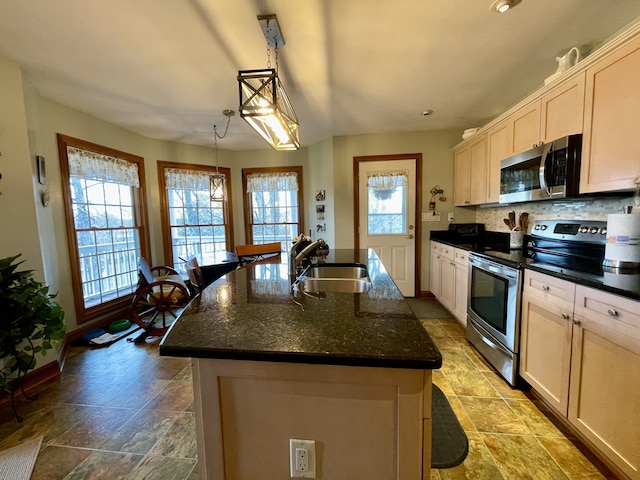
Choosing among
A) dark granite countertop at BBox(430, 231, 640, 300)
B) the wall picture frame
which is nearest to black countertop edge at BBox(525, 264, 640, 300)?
dark granite countertop at BBox(430, 231, 640, 300)

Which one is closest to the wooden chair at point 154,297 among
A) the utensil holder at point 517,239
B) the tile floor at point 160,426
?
the tile floor at point 160,426

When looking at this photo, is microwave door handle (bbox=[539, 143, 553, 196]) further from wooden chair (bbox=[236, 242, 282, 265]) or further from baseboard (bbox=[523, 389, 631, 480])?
wooden chair (bbox=[236, 242, 282, 265])

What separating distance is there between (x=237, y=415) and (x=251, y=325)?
26cm

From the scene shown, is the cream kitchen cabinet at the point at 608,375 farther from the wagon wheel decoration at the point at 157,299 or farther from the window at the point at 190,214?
the window at the point at 190,214

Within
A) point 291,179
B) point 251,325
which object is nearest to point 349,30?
point 251,325

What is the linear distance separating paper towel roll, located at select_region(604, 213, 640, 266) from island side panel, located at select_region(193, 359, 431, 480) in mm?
1571

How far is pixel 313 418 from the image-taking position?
79cm

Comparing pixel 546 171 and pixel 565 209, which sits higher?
pixel 546 171

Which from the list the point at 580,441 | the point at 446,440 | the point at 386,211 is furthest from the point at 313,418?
the point at 386,211

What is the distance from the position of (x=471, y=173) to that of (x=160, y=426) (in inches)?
147

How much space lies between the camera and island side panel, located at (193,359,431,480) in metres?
0.74

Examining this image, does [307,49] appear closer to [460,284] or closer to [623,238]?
[623,238]

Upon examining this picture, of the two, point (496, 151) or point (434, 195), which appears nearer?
point (496, 151)

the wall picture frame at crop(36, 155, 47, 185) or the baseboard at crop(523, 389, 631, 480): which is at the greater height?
the wall picture frame at crop(36, 155, 47, 185)
